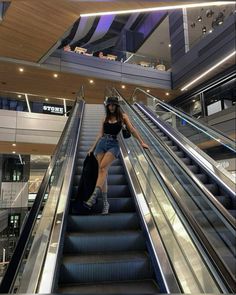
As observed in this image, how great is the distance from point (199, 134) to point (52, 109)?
941 centimetres

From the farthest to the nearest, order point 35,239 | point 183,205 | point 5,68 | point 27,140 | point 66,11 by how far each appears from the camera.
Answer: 1. point 27,140
2. point 5,68
3. point 66,11
4. point 183,205
5. point 35,239

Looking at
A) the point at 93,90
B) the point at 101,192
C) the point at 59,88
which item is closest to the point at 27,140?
the point at 59,88

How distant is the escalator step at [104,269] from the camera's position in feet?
7.87

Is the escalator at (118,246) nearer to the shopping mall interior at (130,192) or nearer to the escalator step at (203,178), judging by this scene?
the shopping mall interior at (130,192)

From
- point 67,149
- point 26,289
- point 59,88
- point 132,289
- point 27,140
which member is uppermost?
point 59,88

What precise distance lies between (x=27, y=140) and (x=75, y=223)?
932 centimetres

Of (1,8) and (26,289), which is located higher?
(1,8)

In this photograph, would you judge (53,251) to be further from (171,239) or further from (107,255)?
(171,239)

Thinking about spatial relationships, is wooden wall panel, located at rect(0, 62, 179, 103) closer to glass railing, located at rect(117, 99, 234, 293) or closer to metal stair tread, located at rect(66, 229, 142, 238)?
glass railing, located at rect(117, 99, 234, 293)

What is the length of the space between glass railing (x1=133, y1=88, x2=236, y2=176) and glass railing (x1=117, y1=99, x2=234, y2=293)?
66 centimetres

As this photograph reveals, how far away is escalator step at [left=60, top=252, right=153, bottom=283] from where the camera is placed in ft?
7.87

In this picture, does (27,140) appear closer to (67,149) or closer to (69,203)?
(67,149)

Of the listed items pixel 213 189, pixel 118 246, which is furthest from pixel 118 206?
pixel 213 189

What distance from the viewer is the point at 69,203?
10.7 feet
